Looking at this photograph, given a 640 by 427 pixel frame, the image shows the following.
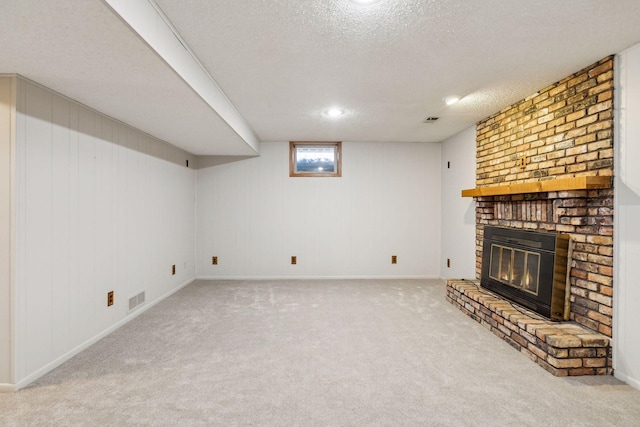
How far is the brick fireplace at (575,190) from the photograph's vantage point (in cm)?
222

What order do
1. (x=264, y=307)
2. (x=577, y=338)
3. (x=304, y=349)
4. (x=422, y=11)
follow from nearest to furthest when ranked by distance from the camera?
(x=422, y=11)
(x=577, y=338)
(x=304, y=349)
(x=264, y=307)

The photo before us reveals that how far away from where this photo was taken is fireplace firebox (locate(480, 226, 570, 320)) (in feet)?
8.39

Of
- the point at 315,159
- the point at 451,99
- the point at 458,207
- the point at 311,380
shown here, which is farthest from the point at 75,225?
the point at 458,207

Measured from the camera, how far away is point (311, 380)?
2.16 meters

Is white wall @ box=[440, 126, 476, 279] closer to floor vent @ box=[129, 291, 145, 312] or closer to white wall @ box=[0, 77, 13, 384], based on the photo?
floor vent @ box=[129, 291, 145, 312]

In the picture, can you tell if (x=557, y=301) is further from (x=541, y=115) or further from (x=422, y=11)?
(x=422, y=11)

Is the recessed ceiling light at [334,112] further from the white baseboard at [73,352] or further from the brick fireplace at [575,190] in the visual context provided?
the white baseboard at [73,352]

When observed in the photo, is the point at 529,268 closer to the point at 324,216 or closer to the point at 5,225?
the point at 324,216

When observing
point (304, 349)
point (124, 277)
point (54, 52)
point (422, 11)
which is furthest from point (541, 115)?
point (124, 277)

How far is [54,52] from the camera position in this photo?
1.77m

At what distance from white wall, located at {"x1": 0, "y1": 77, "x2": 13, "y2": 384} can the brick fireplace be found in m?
3.69

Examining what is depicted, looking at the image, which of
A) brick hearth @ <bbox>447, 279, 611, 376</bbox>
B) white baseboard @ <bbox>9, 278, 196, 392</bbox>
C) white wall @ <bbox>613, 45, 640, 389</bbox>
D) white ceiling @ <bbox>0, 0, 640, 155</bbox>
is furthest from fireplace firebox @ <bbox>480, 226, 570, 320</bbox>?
white baseboard @ <bbox>9, 278, 196, 392</bbox>

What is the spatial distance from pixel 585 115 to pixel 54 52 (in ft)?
11.8

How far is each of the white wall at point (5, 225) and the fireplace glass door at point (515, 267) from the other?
3991 mm
